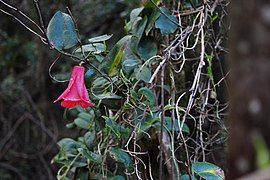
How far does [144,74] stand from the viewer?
4.07 feet

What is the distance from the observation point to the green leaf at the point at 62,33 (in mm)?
1174

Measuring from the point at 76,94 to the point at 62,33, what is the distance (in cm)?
17

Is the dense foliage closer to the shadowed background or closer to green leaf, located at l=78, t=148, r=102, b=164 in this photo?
green leaf, located at l=78, t=148, r=102, b=164

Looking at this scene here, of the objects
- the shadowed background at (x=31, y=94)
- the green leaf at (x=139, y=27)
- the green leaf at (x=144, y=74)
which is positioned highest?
the green leaf at (x=139, y=27)

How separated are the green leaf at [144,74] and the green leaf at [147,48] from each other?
108 millimetres

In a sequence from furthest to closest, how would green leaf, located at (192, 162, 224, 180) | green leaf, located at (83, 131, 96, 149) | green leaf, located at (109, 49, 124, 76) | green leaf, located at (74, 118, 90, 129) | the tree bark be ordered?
green leaf, located at (74, 118, 90, 129) < green leaf, located at (83, 131, 96, 149) < green leaf, located at (109, 49, 124, 76) < green leaf, located at (192, 162, 224, 180) < the tree bark

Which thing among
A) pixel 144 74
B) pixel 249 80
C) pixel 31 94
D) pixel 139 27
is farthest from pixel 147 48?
pixel 31 94

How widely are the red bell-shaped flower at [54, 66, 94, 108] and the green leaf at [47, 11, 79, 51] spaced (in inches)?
2.8

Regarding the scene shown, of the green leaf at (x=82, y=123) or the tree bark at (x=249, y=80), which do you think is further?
the green leaf at (x=82, y=123)

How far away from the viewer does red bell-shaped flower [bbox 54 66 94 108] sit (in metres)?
1.11

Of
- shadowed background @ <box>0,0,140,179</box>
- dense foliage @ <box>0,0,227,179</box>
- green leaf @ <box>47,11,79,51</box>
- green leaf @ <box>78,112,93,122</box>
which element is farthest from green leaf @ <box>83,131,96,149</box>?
shadowed background @ <box>0,0,140,179</box>

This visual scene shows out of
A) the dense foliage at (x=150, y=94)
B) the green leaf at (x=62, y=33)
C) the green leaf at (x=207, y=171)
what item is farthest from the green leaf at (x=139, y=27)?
the green leaf at (x=207, y=171)

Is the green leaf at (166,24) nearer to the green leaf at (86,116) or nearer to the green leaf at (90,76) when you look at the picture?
the green leaf at (90,76)

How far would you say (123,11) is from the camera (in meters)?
2.66
